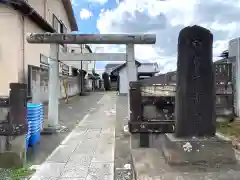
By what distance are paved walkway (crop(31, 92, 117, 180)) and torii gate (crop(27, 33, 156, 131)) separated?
1245 mm

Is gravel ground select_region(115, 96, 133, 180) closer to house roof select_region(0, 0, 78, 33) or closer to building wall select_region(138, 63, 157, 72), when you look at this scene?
house roof select_region(0, 0, 78, 33)

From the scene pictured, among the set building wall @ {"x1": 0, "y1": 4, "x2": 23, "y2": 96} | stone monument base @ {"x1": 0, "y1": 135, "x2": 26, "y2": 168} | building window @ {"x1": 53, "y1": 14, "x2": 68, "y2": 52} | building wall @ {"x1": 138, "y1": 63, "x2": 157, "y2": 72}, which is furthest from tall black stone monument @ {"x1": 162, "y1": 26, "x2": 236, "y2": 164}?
building wall @ {"x1": 138, "y1": 63, "x2": 157, "y2": 72}

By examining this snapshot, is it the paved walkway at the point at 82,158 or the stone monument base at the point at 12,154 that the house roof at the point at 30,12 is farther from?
the stone monument base at the point at 12,154

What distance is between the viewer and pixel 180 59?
13.9 ft

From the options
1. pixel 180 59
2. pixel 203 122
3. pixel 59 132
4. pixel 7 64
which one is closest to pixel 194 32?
pixel 180 59

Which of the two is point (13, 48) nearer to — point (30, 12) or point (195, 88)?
A: point (30, 12)

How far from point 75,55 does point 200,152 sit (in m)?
6.73

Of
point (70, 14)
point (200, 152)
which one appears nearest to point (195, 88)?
point (200, 152)

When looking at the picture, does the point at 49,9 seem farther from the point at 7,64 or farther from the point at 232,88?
the point at 232,88

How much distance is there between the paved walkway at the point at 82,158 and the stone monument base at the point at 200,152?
1.53m

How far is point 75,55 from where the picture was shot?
976 centimetres

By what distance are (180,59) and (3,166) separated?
4.03m

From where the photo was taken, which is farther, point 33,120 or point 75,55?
point 75,55

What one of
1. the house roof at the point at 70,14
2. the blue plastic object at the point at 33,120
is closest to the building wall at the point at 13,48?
the blue plastic object at the point at 33,120
